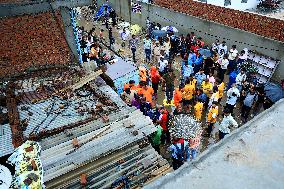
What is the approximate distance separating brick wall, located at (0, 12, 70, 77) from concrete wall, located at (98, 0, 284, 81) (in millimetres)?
10358

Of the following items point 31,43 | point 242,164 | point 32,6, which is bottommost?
point 31,43

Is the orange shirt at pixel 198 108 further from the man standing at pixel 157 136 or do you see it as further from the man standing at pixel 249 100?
the man standing at pixel 249 100

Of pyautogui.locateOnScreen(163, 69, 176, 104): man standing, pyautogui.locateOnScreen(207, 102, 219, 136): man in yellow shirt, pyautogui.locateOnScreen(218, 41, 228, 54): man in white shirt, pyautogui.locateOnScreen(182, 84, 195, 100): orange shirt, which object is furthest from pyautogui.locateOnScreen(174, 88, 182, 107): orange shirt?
pyautogui.locateOnScreen(218, 41, 228, 54): man in white shirt

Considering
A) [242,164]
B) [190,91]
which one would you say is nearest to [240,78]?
[190,91]

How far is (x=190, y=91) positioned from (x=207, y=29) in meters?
8.18

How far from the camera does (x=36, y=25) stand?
1149 centimetres

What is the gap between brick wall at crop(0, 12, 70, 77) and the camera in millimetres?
10211

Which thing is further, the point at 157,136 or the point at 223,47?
the point at 223,47

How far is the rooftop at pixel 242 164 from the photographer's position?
2.70 m

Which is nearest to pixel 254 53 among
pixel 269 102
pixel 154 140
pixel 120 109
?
pixel 269 102

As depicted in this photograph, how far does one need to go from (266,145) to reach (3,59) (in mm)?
9631

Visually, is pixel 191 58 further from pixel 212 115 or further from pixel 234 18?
pixel 234 18

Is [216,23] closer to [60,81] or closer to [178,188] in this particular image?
[60,81]

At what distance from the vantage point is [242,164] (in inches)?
116
